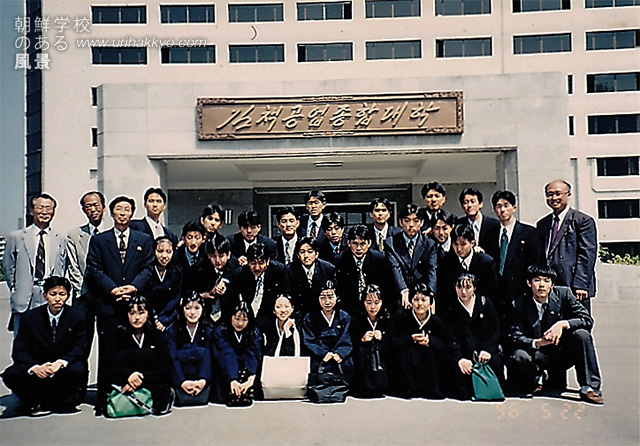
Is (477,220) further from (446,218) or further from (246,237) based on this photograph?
(246,237)

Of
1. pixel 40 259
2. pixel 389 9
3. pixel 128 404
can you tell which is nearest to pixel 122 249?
pixel 40 259

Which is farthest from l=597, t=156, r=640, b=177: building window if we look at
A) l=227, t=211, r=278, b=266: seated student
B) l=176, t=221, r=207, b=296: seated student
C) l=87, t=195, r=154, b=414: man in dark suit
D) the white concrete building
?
l=87, t=195, r=154, b=414: man in dark suit

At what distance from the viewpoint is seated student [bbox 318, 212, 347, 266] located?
518 cm

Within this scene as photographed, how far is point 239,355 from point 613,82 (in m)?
26.3

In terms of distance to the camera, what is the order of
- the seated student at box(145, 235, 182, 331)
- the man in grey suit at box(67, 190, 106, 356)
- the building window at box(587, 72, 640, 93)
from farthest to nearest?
1. the building window at box(587, 72, 640, 93)
2. the man in grey suit at box(67, 190, 106, 356)
3. the seated student at box(145, 235, 182, 331)

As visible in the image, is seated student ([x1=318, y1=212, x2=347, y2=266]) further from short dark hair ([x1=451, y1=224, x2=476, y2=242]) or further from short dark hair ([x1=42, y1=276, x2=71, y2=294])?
short dark hair ([x1=42, y1=276, x2=71, y2=294])

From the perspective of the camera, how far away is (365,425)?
3936 mm

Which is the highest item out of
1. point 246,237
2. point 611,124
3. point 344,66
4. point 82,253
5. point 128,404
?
point 344,66

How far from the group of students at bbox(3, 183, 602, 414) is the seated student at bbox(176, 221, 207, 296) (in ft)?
0.04

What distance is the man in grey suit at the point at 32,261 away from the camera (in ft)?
15.8

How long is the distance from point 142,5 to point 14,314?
20.4 metres

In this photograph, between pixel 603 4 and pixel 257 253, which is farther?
pixel 603 4

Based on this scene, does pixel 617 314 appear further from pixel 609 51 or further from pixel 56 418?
pixel 609 51

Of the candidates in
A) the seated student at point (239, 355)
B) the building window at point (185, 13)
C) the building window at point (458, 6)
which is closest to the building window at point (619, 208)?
the building window at point (458, 6)
